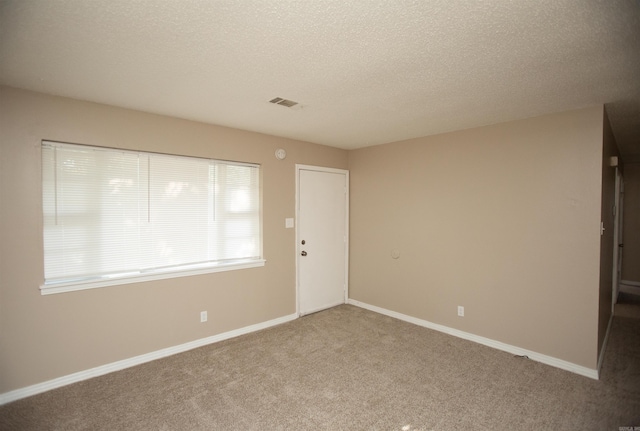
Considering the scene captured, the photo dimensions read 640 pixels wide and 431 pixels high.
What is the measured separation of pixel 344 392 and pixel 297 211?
7.79 feet

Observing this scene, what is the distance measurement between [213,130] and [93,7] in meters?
2.04

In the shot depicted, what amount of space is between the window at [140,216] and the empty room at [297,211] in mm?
19

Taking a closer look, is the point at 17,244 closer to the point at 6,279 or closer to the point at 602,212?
the point at 6,279

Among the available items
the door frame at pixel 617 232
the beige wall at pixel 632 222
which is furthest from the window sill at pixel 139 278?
the beige wall at pixel 632 222

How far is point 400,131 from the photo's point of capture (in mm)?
3801

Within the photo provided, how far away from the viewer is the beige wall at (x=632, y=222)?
556cm

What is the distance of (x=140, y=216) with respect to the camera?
3.08m

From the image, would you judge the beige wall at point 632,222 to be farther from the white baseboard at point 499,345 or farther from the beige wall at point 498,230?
the white baseboard at point 499,345

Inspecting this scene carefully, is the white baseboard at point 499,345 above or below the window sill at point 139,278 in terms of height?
below

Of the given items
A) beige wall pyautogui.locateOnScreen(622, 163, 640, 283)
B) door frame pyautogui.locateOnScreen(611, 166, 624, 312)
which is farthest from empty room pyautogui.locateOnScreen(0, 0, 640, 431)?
beige wall pyautogui.locateOnScreen(622, 163, 640, 283)

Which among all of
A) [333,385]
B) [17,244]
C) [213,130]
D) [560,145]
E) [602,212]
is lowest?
[333,385]

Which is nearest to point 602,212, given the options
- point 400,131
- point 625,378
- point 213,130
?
point 625,378

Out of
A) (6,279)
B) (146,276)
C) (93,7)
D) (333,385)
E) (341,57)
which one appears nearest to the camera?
(93,7)

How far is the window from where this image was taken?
8.78 feet
